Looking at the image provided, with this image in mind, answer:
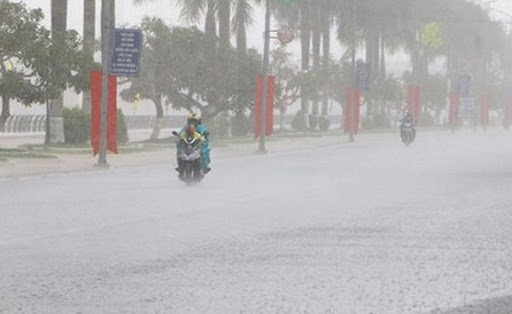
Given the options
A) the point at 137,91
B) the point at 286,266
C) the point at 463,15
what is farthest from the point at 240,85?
the point at 463,15

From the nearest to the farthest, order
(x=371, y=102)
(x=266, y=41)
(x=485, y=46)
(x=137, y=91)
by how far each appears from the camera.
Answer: (x=266, y=41), (x=137, y=91), (x=371, y=102), (x=485, y=46)

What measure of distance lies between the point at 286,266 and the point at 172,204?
7728mm

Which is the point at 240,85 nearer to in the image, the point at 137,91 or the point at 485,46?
the point at 137,91

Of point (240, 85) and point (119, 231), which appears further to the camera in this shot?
point (240, 85)

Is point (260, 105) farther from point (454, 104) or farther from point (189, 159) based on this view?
point (454, 104)

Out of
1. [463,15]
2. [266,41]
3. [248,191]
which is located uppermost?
[463,15]

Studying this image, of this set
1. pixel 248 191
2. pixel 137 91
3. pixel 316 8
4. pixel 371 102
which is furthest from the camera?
pixel 371 102

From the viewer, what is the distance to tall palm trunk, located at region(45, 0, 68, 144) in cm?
3988

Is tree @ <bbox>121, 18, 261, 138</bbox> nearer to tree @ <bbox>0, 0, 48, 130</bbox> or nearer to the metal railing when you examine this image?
the metal railing

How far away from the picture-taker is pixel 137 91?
176 ft

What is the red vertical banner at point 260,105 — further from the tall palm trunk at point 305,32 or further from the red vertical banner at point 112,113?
the tall palm trunk at point 305,32

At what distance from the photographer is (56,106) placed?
4166 cm

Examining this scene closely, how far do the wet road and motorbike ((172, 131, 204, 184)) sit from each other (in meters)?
0.35

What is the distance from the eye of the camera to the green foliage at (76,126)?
143 ft
